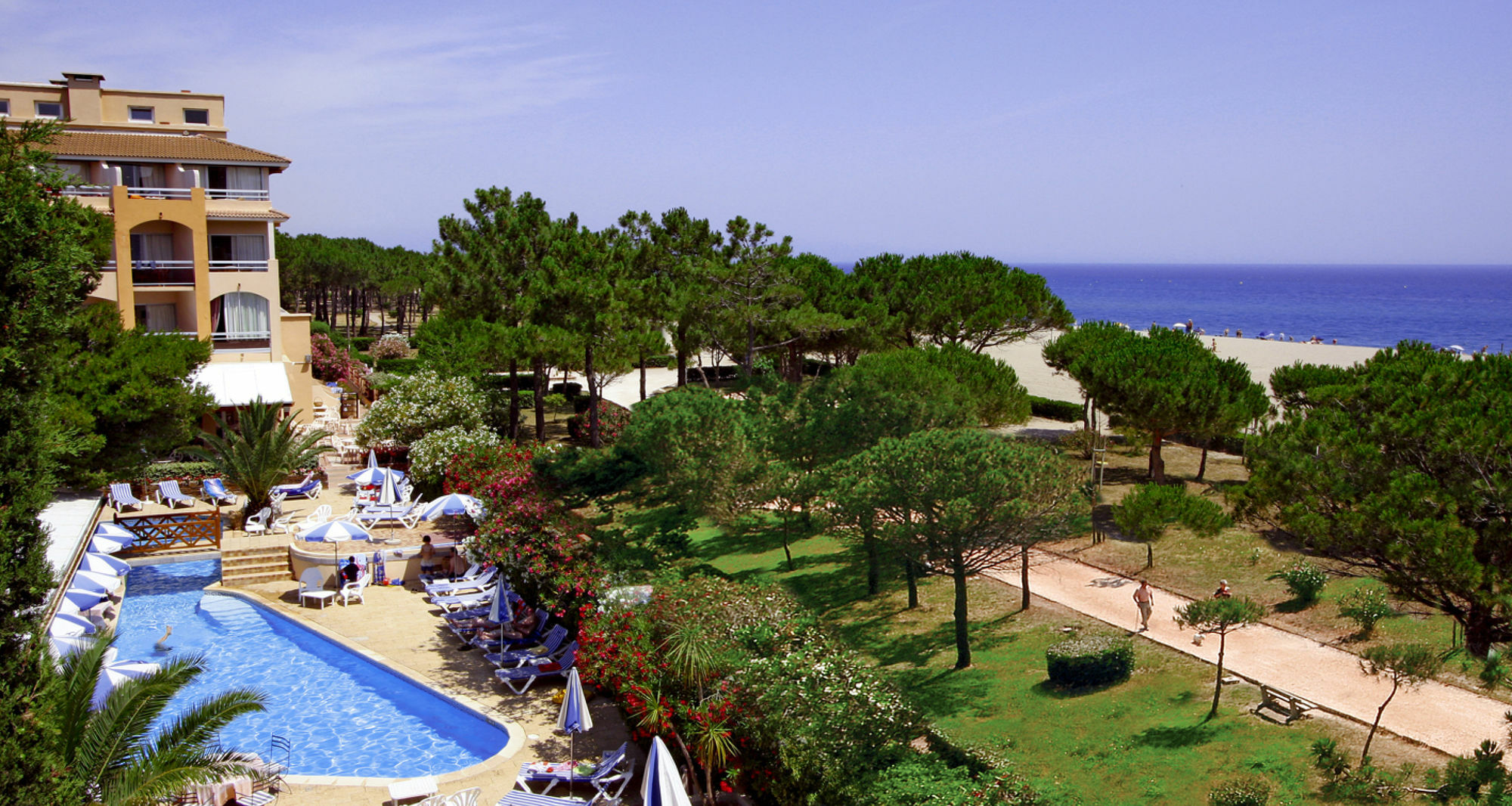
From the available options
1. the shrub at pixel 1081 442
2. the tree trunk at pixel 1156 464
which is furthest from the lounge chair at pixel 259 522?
the tree trunk at pixel 1156 464

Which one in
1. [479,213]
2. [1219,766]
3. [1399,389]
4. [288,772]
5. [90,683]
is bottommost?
[288,772]

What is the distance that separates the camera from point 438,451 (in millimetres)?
26969

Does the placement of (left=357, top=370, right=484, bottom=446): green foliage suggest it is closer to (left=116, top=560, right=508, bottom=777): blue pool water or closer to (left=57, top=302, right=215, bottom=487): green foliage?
(left=57, top=302, right=215, bottom=487): green foliage

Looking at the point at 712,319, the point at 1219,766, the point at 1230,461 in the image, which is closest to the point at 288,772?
the point at 1219,766

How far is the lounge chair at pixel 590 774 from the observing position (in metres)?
13.3

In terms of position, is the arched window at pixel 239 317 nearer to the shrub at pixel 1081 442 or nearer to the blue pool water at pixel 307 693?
the blue pool water at pixel 307 693

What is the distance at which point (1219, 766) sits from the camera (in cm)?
1272

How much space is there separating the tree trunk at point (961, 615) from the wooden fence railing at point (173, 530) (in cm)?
1806

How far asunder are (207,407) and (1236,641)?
26651 millimetres

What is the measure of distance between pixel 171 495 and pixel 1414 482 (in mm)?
28203

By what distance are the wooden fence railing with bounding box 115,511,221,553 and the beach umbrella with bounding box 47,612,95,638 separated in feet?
25.8

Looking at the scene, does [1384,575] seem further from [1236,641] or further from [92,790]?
[92,790]

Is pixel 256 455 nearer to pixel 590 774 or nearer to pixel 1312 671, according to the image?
pixel 590 774

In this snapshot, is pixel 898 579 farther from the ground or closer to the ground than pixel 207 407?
closer to the ground
